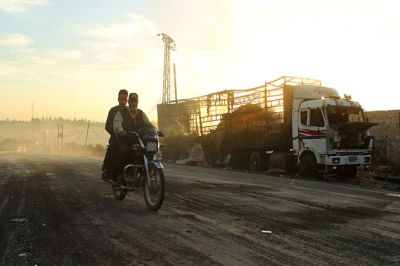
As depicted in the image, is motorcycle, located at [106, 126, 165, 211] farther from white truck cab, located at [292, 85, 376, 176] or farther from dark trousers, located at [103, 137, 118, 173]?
white truck cab, located at [292, 85, 376, 176]

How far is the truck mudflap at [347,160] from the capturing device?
1463cm

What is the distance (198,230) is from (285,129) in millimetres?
12520

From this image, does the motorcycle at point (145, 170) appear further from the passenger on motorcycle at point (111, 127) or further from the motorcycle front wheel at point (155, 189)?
the passenger on motorcycle at point (111, 127)

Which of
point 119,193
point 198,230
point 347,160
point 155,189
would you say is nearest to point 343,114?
point 347,160

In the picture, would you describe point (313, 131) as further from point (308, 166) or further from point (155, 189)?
point (155, 189)

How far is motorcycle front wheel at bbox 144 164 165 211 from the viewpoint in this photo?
6.34m

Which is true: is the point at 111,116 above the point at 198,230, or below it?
above

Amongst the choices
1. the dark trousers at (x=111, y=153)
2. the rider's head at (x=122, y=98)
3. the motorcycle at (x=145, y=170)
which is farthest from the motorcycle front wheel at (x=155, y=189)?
the rider's head at (x=122, y=98)

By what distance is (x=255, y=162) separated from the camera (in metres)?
18.8

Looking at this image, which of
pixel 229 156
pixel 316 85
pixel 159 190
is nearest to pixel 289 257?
pixel 159 190

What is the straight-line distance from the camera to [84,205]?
6801mm

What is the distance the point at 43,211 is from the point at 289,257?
3968 mm

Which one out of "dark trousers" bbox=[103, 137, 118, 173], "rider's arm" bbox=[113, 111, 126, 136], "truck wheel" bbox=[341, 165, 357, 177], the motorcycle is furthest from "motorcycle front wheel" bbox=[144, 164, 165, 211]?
"truck wheel" bbox=[341, 165, 357, 177]

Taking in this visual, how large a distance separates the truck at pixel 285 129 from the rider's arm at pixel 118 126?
9.52 meters
